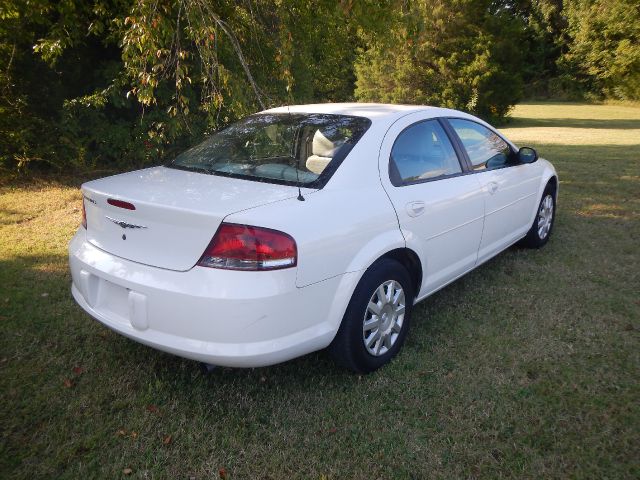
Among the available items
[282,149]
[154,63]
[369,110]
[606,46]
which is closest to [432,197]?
[369,110]

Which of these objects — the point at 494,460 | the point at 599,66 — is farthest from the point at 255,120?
the point at 599,66

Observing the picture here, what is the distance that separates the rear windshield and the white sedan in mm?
13

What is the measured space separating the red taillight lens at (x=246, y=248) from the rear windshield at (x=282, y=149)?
0.53 metres

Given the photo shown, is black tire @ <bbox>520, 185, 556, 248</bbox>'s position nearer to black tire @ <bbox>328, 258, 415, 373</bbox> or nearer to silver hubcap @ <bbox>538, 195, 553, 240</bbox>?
silver hubcap @ <bbox>538, 195, 553, 240</bbox>

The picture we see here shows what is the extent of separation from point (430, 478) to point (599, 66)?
41110 mm

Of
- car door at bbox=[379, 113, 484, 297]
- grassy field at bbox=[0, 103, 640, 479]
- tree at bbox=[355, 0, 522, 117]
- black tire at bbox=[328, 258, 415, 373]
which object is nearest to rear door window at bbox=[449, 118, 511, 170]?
car door at bbox=[379, 113, 484, 297]

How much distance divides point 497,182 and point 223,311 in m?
2.80

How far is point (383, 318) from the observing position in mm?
3172

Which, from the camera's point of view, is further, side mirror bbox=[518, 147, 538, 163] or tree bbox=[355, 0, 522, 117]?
tree bbox=[355, 0, 522, 117]

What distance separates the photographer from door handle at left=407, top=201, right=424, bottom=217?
325cm

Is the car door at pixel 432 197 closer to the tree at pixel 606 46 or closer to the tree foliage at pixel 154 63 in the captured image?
the tree foliage at pixel 154 63

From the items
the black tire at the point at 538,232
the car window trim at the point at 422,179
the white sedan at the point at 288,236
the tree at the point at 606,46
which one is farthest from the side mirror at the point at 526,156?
the tree at the point at 606,46

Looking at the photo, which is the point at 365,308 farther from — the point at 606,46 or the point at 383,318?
the point at 606,46

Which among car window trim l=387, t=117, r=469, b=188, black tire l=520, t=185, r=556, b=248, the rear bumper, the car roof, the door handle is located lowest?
black tire l=520, t=185, r=556, b=248
